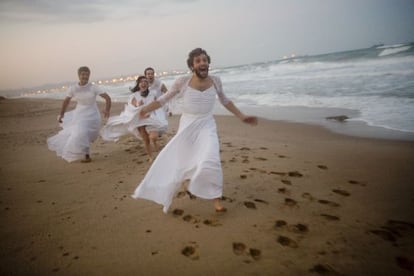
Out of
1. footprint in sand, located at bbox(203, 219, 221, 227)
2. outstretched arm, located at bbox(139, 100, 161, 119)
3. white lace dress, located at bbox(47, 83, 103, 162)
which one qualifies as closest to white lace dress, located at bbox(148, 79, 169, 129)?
white lace dress, located at bbox(47, 83, 103, 162)

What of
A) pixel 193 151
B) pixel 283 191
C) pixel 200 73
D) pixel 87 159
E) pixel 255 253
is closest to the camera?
pixel 255 253

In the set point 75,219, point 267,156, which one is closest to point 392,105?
point 267,156

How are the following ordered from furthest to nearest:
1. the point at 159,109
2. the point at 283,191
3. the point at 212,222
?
the point at 159,109 → the point at 283,191 → the point at 212,222

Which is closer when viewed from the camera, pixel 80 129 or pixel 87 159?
pixel 80 129

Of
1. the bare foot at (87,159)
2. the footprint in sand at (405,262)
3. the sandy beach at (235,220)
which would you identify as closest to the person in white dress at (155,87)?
the sandy beach at (235,220)

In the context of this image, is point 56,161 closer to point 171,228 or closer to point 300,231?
point 171,228

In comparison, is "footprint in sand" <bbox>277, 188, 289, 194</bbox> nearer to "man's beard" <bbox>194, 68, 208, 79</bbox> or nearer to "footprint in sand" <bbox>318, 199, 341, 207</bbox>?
"footprint in sand" <bbox>318, 199, 341, 207</bbox>

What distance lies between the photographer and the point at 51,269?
2854 mm

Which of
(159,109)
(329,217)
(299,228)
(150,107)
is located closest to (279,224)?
(299,228)

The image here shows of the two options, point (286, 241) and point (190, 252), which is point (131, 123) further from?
point (286, 241)

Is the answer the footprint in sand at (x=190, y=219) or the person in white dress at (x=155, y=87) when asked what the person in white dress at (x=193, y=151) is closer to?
the footprint in sand at (x=190, y=219)

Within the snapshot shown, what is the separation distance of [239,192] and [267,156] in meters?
1.90

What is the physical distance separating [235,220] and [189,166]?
88 centimetres

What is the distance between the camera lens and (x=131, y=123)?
6637 mm
